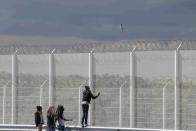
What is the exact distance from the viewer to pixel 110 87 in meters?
35.2

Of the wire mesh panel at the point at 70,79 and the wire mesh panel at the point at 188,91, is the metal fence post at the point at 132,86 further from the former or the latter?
the wire mesh panel at the point at 70,79

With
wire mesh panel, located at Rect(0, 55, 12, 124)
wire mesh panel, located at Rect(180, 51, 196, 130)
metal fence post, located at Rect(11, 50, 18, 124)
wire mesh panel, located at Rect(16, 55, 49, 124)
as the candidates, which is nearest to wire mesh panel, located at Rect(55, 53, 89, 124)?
wire mesh panel, located at Rect(16, 55, 49, 124)

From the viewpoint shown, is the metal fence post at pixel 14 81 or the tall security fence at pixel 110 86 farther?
the metal fence post at pixel 14 81

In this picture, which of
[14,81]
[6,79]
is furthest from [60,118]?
[6,79]

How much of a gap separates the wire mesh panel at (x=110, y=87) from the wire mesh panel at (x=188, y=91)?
257 centimetres

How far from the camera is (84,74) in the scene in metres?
36.4

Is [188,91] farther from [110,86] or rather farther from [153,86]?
[110,86]

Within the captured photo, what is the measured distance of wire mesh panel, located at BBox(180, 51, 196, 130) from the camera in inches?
1282

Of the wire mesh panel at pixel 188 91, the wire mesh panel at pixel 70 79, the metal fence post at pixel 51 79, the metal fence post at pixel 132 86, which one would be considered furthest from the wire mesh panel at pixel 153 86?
the metal fence post at pixel 51 79

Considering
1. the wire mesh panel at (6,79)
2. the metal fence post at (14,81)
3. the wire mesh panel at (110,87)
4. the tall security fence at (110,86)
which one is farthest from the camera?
the wire mesh panel at (6,79)

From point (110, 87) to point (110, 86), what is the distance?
0.17ft

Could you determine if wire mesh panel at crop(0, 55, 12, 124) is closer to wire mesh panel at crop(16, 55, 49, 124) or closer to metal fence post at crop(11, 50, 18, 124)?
metal fence post at crop(11, 50, 18, 124)

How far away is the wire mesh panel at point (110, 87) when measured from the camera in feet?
113

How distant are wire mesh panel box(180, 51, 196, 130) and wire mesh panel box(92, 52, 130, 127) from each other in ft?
8.44
